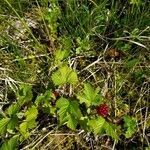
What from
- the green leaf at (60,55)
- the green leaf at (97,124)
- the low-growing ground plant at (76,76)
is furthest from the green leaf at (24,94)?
the green leaf at (97,124)

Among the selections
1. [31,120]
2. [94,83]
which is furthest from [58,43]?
[31,120]

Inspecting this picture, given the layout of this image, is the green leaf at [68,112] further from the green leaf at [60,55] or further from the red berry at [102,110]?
the green leaf at [60,55]

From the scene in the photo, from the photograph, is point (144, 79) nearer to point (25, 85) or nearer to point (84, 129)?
point (84, 129)

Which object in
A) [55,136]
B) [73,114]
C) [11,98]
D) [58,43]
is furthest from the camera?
[58,43]

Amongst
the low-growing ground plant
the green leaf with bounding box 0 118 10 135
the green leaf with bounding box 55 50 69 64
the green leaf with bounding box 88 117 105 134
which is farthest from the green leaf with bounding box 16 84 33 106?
the green leaf with bounding box 88 117 105 134

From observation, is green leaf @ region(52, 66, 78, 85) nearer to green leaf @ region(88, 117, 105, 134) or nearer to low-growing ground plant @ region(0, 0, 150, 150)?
low-growing ground plant @ region(0, 0, 150, 150)

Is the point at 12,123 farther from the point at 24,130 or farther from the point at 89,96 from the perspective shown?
the point at 89,96
